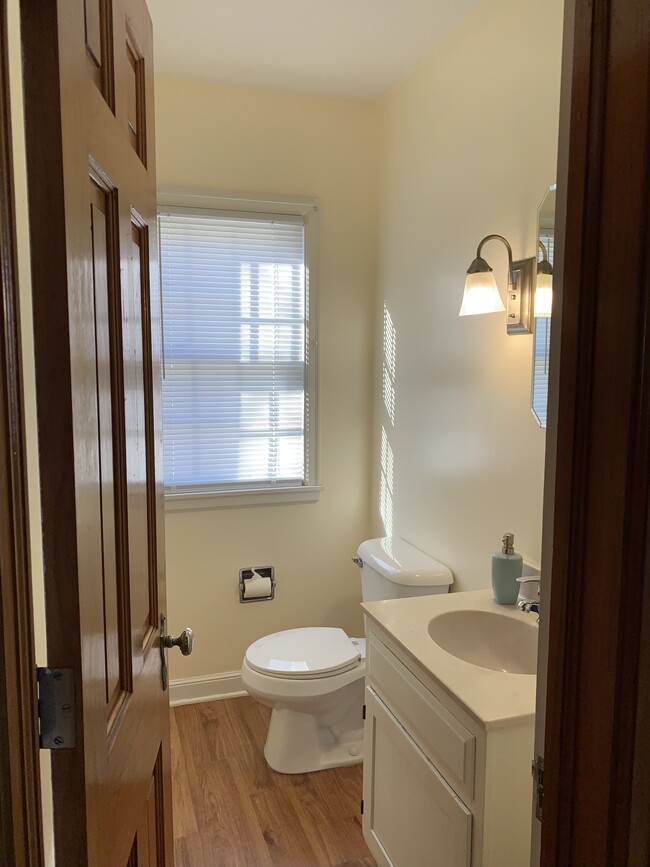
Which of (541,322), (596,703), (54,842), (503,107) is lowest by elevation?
(54,842)

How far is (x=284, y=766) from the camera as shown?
2375mm

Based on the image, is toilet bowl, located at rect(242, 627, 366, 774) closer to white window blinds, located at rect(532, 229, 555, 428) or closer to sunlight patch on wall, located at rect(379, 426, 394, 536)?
sunlight patch on wall, located at rect(379, 426, 394, 536)

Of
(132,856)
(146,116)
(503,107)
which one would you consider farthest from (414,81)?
(132,856)

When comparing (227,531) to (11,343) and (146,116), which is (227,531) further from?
(11,343)

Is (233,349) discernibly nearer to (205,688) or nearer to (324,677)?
(324,677)

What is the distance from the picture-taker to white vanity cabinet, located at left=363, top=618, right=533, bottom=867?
4.24 feet

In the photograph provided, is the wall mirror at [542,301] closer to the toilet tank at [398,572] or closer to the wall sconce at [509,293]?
the wall sconce at [509,293]

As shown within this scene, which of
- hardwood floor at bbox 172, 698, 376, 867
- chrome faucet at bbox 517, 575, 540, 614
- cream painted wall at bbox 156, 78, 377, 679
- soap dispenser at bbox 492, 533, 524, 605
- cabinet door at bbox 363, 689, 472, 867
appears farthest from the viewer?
cream painted wall at bbox 156, 78, 377, 679

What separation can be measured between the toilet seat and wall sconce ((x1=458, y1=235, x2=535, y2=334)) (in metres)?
1.31

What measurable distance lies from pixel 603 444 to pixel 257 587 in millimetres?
2331

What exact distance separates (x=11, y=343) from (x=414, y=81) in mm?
2369

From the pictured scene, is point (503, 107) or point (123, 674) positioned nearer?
point (123, 674)

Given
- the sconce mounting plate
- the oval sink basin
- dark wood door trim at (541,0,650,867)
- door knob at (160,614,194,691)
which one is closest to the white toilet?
the oval sink basin

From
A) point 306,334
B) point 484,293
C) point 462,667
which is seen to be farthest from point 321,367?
point 462,667
